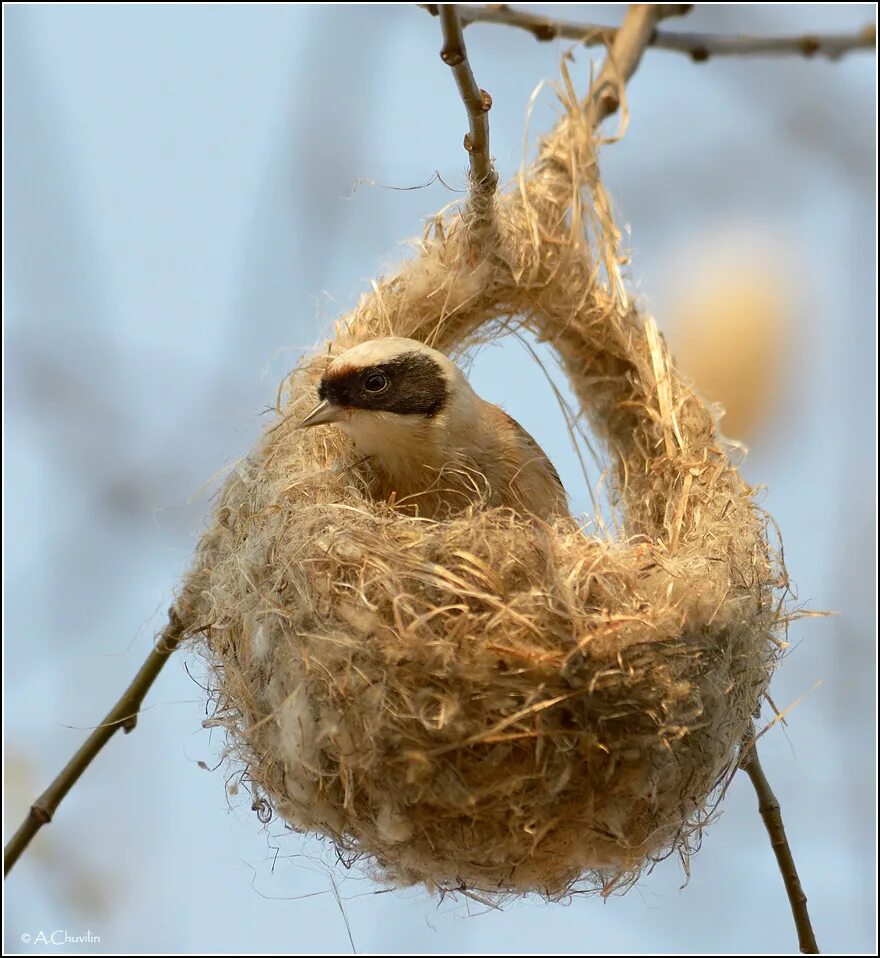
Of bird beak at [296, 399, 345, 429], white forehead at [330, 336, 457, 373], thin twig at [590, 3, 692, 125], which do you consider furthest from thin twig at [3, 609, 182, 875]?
thin twig at [590, 3, 692, 125]

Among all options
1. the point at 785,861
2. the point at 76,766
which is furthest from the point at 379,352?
the point at 785,861

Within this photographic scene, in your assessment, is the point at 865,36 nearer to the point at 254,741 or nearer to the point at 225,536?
the point at 225,536

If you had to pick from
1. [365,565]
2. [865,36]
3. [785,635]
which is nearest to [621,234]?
[865,36]

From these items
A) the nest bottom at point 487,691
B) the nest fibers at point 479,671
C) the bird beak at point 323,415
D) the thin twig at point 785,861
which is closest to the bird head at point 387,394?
the bird beak at point 323,415

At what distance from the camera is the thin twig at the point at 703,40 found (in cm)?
363

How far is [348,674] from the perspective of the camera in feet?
8.45

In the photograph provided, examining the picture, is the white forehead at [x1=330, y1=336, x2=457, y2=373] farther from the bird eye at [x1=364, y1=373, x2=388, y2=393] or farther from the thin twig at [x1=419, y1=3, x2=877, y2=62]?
the thin twig at [x1=419, y1=3, x2=877, y2=62]

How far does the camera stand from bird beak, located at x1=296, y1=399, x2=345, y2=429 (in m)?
3.18

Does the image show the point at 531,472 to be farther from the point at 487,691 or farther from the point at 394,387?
the point at 487,691

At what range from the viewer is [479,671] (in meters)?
2.53

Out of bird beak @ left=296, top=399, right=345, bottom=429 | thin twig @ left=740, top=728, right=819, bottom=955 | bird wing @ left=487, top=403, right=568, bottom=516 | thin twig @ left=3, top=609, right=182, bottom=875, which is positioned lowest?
thin twig @ left=740, top=728, right=819, bottom=955

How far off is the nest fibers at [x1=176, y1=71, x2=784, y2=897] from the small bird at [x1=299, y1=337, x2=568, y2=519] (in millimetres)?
142

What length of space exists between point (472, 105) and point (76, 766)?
5.67 feet

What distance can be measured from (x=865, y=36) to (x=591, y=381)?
1235 millimetres
